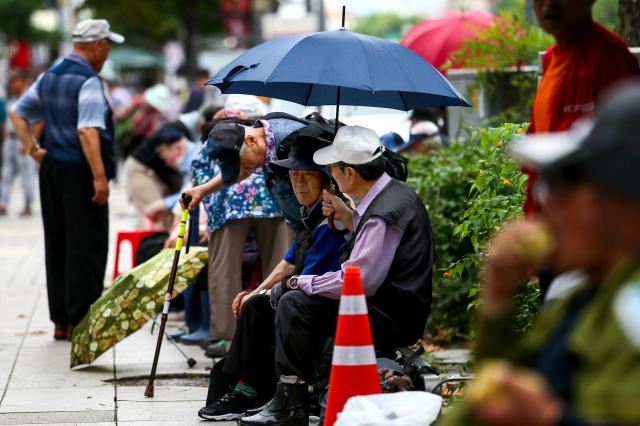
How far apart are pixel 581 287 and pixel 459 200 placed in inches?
223

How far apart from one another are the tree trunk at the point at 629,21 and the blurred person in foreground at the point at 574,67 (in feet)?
8.92

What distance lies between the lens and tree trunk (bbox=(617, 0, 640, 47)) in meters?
7.28

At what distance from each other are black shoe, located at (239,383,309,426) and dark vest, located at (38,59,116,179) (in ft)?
11.4

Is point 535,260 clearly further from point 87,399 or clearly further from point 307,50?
point 87,399

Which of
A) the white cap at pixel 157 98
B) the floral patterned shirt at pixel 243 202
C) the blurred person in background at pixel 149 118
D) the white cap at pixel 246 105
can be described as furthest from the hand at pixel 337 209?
the white cap at pixel 157 98

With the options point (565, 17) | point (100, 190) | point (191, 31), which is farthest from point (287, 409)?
point (191, 31)

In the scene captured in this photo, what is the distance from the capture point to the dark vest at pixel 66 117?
349 inches

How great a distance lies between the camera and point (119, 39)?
366 inches

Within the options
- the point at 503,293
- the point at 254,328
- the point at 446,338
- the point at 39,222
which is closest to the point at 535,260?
the point at 503,293

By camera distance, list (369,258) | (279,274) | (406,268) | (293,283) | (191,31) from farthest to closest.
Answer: (191,31)
(279,274)
(293,283)
(406,268)
(369,258)

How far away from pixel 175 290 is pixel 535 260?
4868mm

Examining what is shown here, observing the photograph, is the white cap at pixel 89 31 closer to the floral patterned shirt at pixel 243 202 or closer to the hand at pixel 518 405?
the floral patterned shirt at pixel 243 202

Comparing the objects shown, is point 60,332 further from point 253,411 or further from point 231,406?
point 253,411

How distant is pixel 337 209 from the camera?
19.9 ft
